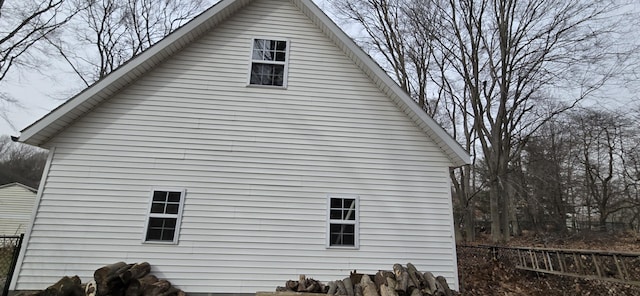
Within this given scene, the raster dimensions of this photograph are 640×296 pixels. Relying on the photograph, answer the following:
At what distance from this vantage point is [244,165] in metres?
6.50

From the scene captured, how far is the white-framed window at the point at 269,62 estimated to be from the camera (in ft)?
23.4

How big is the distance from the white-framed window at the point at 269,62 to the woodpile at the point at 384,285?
4566mm

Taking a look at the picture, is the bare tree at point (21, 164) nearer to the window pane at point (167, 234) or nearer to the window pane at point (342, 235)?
the window pane at point (167, 234)

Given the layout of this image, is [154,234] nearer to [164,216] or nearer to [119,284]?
[164,216]

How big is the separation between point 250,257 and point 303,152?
8.41ft

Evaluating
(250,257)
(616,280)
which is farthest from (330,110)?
(616,280)

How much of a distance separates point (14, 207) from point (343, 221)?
28.1 metres

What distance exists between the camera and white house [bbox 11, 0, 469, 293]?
5.91 meters

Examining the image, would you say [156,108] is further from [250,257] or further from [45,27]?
[45,27]

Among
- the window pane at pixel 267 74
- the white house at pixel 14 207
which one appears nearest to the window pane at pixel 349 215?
the window pane at pixel 267 74

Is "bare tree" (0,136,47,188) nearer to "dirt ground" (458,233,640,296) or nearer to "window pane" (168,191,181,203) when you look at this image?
"window pane" (168,191,181,203)

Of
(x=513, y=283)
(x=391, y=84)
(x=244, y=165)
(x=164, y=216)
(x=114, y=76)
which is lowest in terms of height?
(x=513, y=283)

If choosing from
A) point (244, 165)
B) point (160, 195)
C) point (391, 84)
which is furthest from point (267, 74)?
point (160, 195)

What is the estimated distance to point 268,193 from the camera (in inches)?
253
